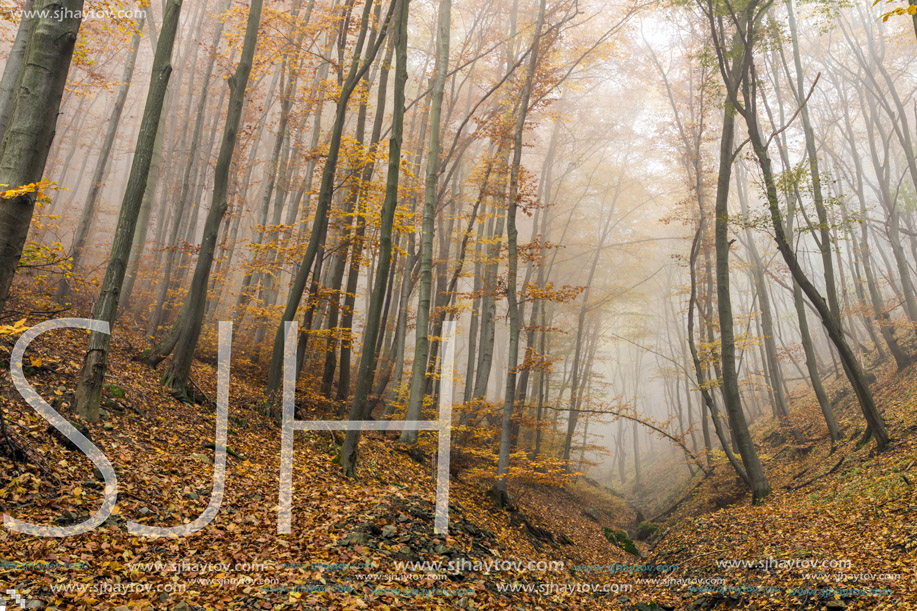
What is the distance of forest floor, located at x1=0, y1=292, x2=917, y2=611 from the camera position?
3.70m

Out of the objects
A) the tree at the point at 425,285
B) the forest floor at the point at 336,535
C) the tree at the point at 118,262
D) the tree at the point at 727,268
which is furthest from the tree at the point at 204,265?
the tree at the point at 727,268

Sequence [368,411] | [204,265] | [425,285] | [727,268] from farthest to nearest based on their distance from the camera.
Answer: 1. [368,411]
2. [425,285]
3. [727,268]
4. [204,265]

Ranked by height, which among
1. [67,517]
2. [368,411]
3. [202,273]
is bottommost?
[67,517]

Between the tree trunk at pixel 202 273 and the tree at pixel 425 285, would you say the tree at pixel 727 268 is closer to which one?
the tree at pixel 425 285

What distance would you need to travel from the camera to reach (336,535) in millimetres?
5156

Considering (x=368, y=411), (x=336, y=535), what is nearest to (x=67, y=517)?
(x=336, y=535)

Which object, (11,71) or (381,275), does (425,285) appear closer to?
(381,275)

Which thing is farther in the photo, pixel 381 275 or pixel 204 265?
pixel 204 265

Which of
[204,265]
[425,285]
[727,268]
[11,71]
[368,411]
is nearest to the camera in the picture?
[11,71]

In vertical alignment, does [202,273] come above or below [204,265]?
below

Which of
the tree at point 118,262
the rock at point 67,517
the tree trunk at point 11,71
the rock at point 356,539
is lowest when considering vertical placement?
the rock at point 356,539

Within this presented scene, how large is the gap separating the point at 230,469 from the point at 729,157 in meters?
11.0

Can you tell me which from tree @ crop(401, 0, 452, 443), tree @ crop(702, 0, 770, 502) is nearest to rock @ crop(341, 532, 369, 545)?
tree @ crop(401, 0, 452, 443)

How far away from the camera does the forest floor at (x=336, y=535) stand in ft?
12.1
